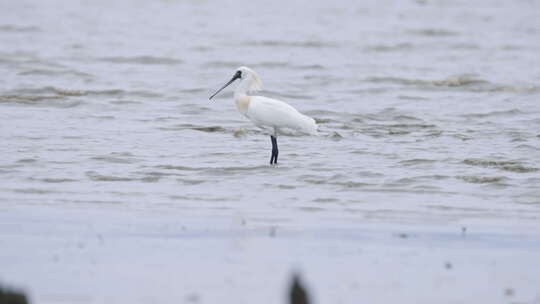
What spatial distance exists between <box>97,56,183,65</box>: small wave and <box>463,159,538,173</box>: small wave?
13258 mm

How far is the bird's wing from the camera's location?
41.4 ft

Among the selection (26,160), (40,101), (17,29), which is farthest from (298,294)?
(17,29)

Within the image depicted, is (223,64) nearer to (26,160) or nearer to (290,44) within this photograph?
(290,44)

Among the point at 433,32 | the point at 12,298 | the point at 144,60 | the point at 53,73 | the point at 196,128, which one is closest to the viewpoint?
the point at 12,298

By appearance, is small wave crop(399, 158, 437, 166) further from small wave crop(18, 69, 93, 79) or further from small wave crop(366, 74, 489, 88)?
small wave crop(18, 69, 93, 79)

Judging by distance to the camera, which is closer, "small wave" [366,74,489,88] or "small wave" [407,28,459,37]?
"small wave" [366,74,489,88]

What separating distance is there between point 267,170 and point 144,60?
1355 centimetres

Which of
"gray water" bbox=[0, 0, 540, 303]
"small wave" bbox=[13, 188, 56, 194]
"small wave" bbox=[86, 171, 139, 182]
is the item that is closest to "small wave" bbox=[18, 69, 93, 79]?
"gray water" bbox=[0, 0, 540, 303]

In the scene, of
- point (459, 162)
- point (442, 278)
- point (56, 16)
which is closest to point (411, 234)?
point (442, 278)

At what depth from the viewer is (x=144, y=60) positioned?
81.1 feet

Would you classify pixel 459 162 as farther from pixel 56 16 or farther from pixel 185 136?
pixel 56 16

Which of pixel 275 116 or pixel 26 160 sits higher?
pixel 275 116

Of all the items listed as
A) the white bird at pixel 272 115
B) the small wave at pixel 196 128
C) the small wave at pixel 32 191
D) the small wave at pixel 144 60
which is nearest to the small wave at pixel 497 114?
the small wave at pixel 196 128

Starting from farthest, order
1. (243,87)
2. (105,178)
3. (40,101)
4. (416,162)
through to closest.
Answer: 1. (40,101)
2. (243,87)
3. (416,162)
4. (105,178)
